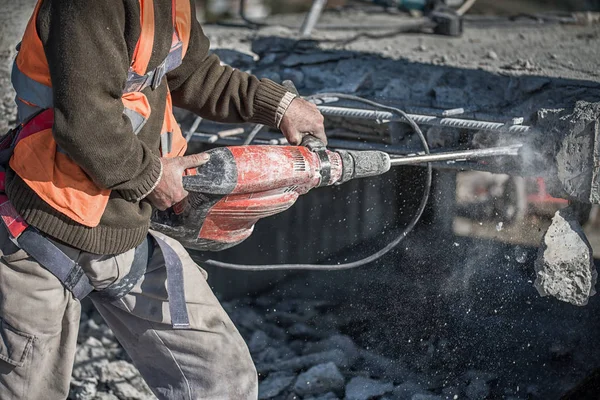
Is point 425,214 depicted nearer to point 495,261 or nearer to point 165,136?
point 495,261

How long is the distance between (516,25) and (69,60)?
161 inches

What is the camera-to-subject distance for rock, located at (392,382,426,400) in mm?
3791

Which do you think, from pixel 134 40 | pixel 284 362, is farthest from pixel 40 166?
pixel 284 362

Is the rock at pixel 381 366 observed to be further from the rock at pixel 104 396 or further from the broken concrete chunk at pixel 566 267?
the rock at pixel 104 396

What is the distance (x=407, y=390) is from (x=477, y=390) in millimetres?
334

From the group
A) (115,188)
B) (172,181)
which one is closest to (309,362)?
(172,181)

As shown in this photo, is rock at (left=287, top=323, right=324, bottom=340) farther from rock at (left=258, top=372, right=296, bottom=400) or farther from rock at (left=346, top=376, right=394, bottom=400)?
rock at (left=346, top=376, right=394, bottom=400)

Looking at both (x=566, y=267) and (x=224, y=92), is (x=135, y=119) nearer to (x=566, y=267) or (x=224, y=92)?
(x=224, y=92)

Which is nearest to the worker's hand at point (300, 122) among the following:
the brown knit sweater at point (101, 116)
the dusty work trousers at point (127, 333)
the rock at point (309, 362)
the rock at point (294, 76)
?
the brown knit sweater at point (101, 116)

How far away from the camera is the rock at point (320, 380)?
12.7ft

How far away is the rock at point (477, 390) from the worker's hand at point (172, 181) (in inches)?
75.9

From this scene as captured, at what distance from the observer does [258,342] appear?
4.35 metres

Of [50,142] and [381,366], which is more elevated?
[50,142]

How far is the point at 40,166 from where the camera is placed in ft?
7.84
